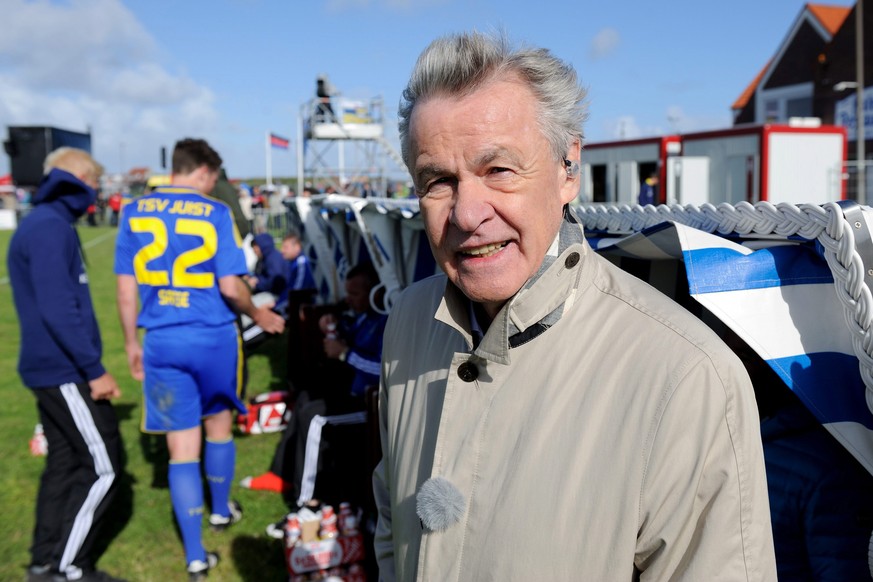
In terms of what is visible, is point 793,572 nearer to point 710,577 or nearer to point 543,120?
point 710,577

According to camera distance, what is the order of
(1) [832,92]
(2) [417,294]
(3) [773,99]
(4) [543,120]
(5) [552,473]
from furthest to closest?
(3) [773,99] < (1) [832,92] < (2) [417,294] < (4) [543,120] < (5) [552,473]

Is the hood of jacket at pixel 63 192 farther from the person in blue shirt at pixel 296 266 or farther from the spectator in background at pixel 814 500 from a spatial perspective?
the person in blue shirt at pixel 296 266

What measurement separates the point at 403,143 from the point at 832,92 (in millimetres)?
31998

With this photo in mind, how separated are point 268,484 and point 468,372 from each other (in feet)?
12.4

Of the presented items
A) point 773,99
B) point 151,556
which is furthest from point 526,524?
point 773,99

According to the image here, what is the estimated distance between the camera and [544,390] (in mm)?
1185

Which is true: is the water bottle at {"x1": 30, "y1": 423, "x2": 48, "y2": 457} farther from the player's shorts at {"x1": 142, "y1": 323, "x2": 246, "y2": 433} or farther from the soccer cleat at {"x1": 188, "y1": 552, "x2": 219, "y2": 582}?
the soccer cleat at {"x1": 188, "y1": 552, "x2": 219, "y2": 582}

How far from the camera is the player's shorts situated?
12.0 ft

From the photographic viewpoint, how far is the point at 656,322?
114 centimetres

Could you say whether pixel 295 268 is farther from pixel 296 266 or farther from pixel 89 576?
pixel 89 576

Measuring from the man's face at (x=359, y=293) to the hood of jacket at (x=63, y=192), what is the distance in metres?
1.67

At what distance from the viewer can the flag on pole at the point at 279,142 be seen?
27.7 m

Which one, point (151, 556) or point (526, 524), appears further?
point (151, 556)

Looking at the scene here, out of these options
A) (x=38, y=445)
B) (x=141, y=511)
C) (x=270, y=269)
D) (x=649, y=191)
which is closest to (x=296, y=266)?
(x=270, y=269)
